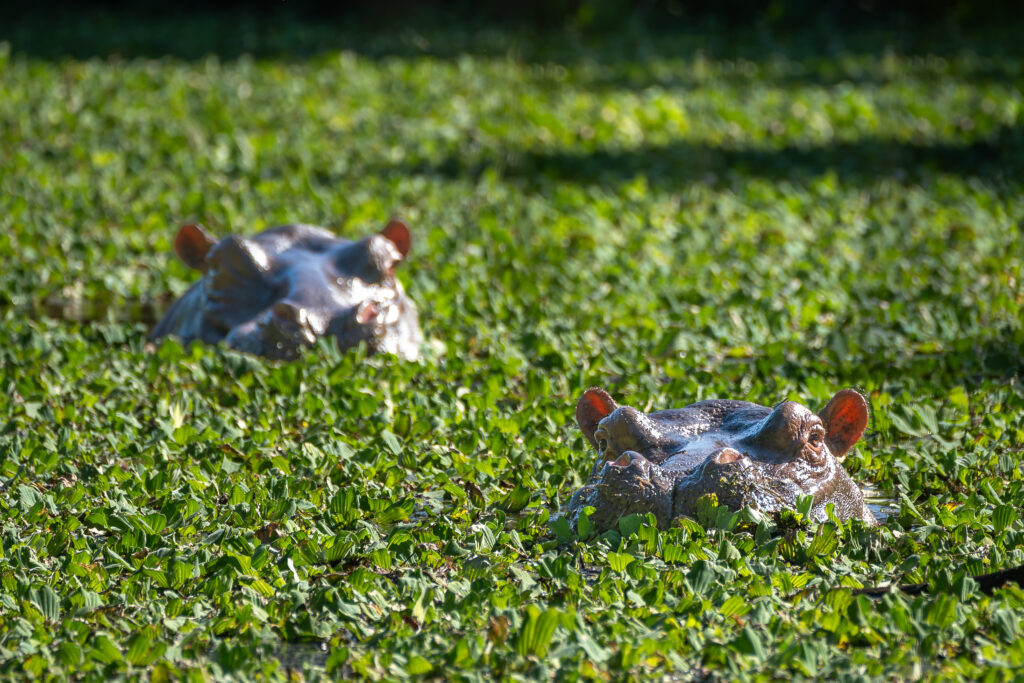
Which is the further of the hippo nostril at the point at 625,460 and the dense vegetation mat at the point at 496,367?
the hippo nostril at the point at 625,460

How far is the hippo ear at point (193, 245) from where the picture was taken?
6785 millimetres

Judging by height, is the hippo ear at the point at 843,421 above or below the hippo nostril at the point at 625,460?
above

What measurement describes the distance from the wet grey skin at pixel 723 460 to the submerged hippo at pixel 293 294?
2227 millimetres

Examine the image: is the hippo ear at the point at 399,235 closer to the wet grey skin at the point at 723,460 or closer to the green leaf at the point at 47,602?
the wet grey skin at the point at 723,460

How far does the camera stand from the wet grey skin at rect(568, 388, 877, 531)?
13.1ft

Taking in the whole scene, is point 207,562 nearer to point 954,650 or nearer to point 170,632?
point 170,632

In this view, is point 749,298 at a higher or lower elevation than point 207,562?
higher

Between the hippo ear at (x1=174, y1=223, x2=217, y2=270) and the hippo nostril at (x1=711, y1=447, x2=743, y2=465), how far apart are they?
11.6ft

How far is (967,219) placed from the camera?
32.1 feet

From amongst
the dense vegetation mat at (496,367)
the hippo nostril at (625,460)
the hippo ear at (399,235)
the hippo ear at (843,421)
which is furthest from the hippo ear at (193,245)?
the hippo ear at (843,421)

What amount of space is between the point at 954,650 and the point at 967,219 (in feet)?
22.9

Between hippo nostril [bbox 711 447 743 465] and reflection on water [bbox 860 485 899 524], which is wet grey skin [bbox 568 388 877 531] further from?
reflection on water [bbox 860 485 899 524]

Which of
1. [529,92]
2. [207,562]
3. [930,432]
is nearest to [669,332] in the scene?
[930,432]

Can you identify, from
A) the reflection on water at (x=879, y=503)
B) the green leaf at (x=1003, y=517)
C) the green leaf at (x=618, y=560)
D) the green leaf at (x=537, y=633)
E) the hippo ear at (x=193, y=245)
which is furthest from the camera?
the hippo ear at (x=193, y=245)
